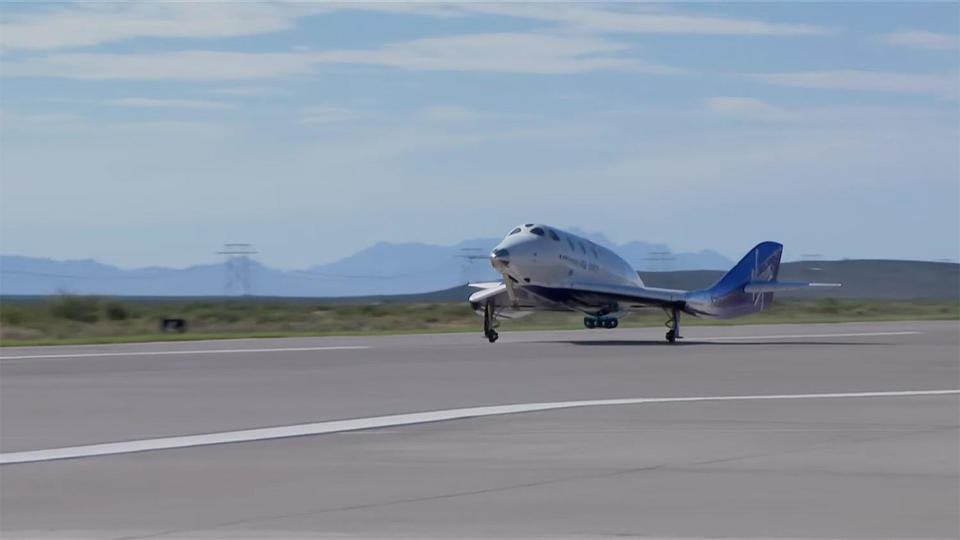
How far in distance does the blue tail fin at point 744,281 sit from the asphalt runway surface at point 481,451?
1574cm

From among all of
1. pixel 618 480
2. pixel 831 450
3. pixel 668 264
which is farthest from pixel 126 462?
pixel 668 264

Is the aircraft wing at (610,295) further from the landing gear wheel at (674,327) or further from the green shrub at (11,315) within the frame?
the green shrub at (11,315)

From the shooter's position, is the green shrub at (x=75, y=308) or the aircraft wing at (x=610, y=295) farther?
the green shrub at (x=75, y=308)

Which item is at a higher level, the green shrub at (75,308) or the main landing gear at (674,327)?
the green shrub at (75,308)

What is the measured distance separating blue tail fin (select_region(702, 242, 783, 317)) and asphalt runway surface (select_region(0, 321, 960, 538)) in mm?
15737

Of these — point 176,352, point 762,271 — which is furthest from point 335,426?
point 762,271

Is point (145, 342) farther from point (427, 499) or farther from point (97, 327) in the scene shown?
point (427, 499)

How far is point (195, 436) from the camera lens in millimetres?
14859

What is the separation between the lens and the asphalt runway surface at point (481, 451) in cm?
968

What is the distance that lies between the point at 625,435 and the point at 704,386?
7450mm

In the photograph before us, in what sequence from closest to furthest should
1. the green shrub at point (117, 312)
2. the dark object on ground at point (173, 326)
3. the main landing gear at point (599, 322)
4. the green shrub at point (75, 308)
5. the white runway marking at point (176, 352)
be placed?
the white runway marking at point (176, 352) → the main landing gear at point (599, 322) → the dark object on ground at point (173, 326) → the green shrub at point (75, 308) → the green shrub at point (117, 312)

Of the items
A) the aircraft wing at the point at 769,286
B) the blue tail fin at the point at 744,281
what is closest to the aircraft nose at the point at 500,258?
the blue tail fin at the point at 744,281

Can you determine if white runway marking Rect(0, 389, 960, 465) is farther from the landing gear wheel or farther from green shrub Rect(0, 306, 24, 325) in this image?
green shrub Rect(0, 306, 24, 325)

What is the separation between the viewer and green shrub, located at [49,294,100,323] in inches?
2758
